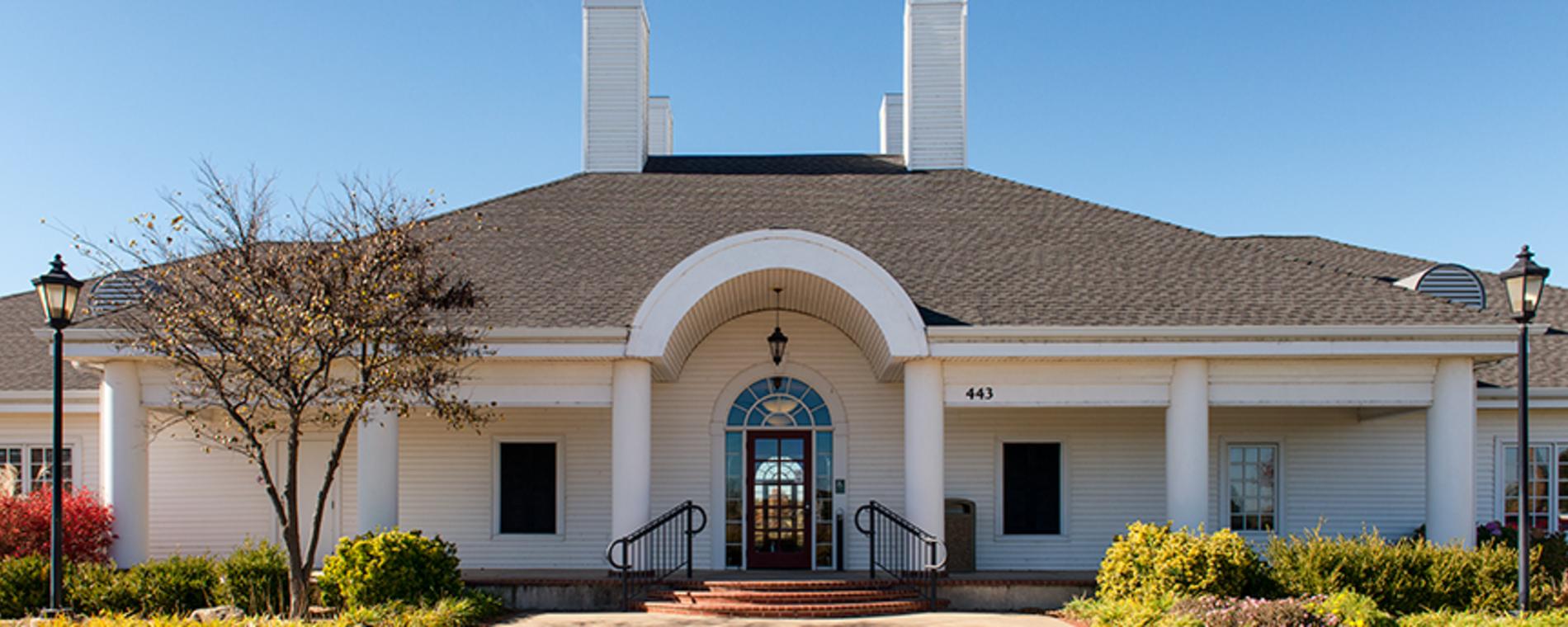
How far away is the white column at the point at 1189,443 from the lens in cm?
1598

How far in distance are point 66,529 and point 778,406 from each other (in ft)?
30.5

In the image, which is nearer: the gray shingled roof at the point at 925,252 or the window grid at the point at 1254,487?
the gray shingled roof at the point at 925,252

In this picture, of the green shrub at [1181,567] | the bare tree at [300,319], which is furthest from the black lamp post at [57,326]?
the green shrub at [1181,567]

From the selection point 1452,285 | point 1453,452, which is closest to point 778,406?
point 1453,452

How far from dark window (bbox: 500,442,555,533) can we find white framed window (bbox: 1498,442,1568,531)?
14.0 m

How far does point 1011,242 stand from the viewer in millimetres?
18500

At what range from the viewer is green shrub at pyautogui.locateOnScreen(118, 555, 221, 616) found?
14.8 m

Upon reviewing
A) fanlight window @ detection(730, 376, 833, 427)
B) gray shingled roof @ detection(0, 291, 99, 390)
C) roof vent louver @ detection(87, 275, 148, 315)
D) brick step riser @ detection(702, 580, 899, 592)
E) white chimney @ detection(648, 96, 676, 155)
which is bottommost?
brick step riser @ detection(702, 580, 899, 592)

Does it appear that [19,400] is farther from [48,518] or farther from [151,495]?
[48,518]

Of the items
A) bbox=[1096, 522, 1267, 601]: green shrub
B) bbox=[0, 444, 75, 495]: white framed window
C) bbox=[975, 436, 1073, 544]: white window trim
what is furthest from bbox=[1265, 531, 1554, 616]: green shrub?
bbox=[0, 444, 75, 495]: white framed window

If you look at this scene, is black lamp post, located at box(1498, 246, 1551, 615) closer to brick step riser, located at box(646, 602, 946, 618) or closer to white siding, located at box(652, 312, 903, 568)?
brick step riser, located at box(646, 602, 946, 618)

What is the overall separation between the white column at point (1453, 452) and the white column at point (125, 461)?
16.3 meters

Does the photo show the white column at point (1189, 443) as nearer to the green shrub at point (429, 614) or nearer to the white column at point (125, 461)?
the green shrub at point (429, 614)

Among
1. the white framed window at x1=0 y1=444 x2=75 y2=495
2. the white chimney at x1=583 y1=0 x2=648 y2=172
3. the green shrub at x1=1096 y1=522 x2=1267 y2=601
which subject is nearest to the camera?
the green shrub at x1=1096 y1=522 x2=1267 y2=601
